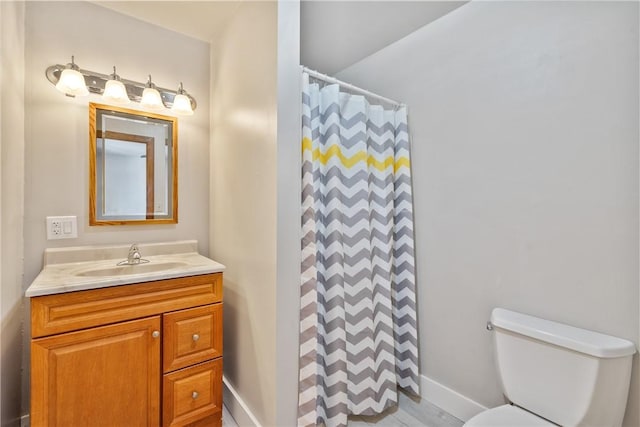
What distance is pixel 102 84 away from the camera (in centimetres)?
164

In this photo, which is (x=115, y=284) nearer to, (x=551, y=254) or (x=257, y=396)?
(x=257, y=396)

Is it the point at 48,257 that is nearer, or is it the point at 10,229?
the point at 10,229

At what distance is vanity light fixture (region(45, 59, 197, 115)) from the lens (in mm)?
1497

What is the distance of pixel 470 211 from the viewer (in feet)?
5.37

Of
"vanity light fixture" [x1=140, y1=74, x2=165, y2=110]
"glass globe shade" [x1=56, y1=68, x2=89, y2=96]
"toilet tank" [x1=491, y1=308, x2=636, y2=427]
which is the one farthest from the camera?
"vanity light fixture" [x1=140, y1=74, x2=165, y2=110]

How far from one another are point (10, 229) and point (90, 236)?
1.33ft

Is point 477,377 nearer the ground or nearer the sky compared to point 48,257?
nearer the ground

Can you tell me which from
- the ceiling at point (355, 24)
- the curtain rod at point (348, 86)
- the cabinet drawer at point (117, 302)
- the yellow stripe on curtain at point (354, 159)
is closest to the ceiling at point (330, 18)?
the ceiling at point (355, 24)

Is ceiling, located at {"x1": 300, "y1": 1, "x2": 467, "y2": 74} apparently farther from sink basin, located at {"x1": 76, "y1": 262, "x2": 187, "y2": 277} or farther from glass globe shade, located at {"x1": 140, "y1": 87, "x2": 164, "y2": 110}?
sink basin, located at {"x1": 76, "y1": 262, "x2": 187, "y2": 277}

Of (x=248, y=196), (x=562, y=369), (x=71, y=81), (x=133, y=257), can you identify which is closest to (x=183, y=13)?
(x=71, y=81)

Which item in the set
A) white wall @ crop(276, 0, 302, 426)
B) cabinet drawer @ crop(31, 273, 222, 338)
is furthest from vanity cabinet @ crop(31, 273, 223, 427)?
white wall @ crop(276, 0, 302, 426)

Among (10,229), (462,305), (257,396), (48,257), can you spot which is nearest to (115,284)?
(10,229)

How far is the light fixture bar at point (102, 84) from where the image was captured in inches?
59.6

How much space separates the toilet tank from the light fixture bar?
2.12 meters
